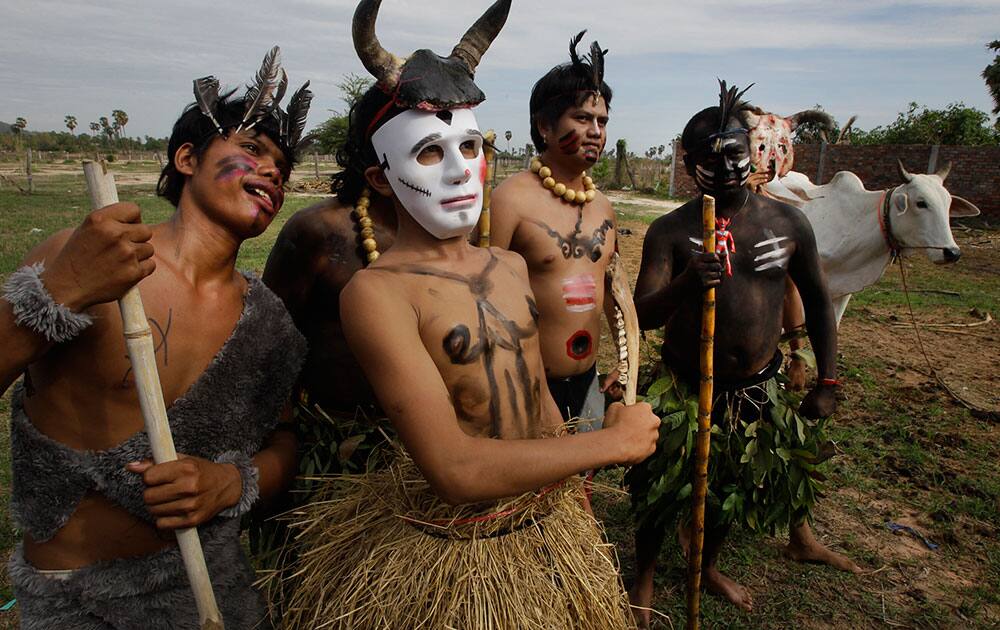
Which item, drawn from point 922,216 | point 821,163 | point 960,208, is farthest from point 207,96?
point 821,163

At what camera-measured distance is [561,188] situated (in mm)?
3205

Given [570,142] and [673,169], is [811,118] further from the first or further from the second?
[673,169]

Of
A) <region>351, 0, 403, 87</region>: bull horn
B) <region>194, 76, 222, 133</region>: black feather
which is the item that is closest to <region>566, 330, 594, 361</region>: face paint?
<region>351, 0, 403, 87</region>: bull horn

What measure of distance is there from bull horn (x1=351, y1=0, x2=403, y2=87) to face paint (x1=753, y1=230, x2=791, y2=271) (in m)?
1.95

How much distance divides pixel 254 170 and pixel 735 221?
2.20 m

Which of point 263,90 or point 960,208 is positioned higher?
point 263,90

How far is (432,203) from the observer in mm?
1800

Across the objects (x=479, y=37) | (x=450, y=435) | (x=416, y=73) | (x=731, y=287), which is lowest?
(x=450, y=435)

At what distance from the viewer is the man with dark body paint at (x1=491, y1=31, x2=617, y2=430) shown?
311 centimetres

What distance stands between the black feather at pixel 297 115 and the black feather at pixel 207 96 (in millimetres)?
234

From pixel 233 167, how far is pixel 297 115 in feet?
1.24

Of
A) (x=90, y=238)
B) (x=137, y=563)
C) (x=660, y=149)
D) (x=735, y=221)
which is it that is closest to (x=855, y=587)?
(x=735, y=221)

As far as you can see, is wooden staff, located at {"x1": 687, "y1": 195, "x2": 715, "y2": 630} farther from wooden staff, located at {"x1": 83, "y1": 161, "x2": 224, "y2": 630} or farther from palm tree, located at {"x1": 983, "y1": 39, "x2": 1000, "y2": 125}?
palm tree, located at {"x1": 983, "y1": 39, "x2": 1000, "y2": 125}

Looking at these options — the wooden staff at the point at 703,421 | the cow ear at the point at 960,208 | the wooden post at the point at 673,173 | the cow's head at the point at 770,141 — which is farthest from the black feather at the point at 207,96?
the wooden post at the point at 673,173
